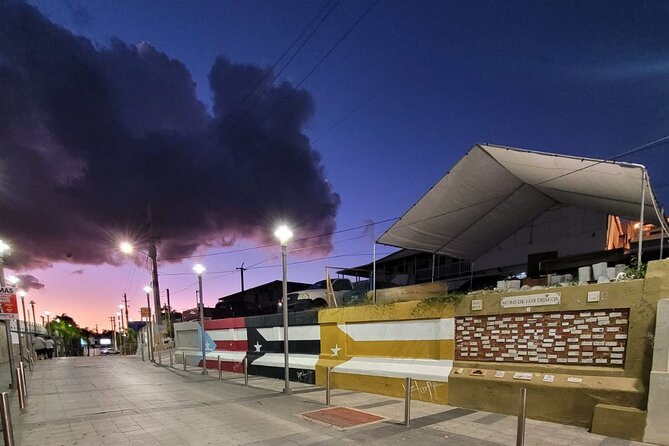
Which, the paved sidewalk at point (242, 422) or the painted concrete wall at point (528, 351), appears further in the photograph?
the paved sidewalk at point (242, 422)

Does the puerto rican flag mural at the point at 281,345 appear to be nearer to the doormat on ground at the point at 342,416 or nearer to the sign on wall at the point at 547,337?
the doormat on ground at the point at 342,416

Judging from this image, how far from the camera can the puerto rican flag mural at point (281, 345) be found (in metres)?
12.8

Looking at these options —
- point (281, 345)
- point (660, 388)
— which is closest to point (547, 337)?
point (660, 388)

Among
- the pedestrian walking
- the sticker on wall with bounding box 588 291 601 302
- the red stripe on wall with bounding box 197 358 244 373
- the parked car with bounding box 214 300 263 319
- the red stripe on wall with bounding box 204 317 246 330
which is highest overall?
the sticker on wall with bounding box 588 291 601 302

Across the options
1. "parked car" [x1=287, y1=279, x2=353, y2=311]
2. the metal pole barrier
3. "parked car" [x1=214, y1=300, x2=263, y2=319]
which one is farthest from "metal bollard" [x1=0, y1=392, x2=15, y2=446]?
"parked car" [x1=214, y1=300, x2=263, y2=319]

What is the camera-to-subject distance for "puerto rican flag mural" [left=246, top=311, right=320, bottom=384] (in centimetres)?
1281

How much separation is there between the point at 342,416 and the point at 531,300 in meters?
4.57

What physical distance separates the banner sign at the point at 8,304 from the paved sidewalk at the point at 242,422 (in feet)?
8.25

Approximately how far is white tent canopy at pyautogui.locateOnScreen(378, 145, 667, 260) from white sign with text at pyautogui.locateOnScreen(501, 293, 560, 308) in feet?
7.34

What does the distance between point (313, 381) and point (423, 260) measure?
17427 mm

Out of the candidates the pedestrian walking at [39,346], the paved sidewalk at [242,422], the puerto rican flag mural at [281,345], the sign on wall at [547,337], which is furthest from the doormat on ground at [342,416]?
the pedestrian walking at [39,346]

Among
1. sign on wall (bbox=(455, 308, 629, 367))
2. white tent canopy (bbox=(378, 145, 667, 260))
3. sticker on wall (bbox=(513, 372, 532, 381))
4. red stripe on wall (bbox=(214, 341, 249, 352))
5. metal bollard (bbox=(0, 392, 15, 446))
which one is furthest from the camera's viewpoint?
red stripe on wall (bbox=(214, 341, 249, 352))

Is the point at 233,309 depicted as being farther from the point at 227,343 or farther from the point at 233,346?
the point at 233,346

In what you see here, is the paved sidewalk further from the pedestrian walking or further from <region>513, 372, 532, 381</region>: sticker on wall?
the pedestrian walking
